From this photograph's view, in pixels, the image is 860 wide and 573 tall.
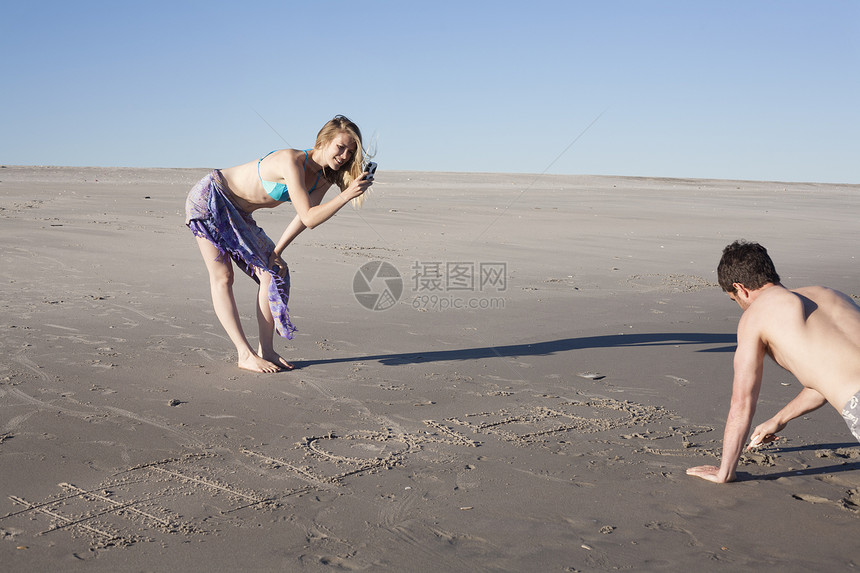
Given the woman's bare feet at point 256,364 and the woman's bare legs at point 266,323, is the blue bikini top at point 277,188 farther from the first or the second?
the woman's bare feet at point 256,364

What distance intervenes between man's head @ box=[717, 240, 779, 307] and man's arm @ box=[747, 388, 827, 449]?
1.70ft

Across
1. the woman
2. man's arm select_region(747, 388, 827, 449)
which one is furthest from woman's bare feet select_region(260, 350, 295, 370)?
man's arm select_region(747, 388, 827, 449)

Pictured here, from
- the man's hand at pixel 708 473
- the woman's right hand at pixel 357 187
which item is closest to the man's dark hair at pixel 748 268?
the man's hand at pixel 708 473

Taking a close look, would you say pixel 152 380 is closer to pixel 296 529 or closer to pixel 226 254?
pixel 226 254

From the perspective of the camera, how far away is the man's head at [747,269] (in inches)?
123

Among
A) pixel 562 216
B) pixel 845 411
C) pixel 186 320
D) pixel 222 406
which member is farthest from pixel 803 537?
pixel 562 216

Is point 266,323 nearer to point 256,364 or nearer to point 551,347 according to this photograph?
point 256,364

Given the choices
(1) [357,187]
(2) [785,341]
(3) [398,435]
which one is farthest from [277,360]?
(2) [785,341]

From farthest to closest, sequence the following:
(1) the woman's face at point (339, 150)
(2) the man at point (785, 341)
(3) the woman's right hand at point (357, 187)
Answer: (1) the woman's face at point (339, 150), (3) the woman's right hand at point (357, 187), (2) the man at point (785, 341)

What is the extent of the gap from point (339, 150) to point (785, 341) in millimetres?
2780

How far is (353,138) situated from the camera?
466cm

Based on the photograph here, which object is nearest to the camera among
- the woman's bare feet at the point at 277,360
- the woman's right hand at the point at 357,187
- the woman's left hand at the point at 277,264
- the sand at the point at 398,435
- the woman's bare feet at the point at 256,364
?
the sand at the point at 398,435

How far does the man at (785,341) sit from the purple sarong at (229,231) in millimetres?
2828

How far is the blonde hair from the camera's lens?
468cm
